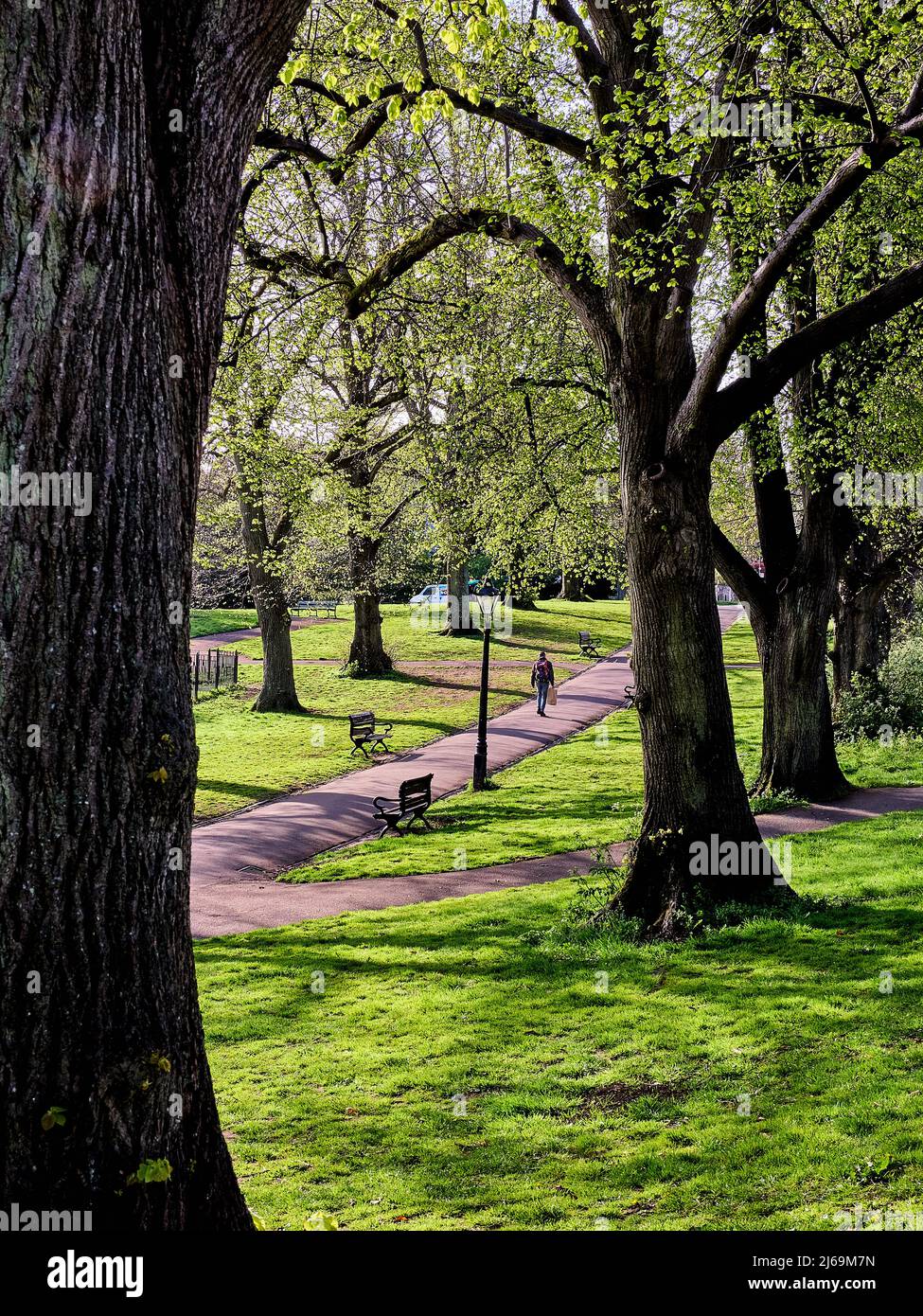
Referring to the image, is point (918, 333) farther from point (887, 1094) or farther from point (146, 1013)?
point (146, 1013)

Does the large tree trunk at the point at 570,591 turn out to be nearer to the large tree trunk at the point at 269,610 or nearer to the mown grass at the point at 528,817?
the large tree trunk at the point at 269,610

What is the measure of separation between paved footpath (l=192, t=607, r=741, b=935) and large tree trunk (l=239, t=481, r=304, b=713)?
19.4 feet

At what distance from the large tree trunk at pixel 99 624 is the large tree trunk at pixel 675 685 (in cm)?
682

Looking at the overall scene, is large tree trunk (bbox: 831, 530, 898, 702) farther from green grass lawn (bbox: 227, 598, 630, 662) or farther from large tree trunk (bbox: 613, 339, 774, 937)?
green grass lawn (bbox: 227, 598, 630, 662)

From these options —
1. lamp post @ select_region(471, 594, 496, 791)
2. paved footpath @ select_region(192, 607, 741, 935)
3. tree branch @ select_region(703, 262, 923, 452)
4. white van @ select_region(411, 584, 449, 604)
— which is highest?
tree branch @ select_region(703, 262, 923, 452)

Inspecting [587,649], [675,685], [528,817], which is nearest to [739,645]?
[587,649]

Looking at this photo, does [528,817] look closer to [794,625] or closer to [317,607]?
[794,625]

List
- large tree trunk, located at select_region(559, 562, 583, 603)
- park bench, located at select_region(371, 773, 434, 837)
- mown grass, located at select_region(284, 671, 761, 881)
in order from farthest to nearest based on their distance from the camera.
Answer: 1. large tree trunk, located at select_region(559, 562, 583, 603)
2. park bench, located at select_region(371, 773, 434, 837)
3. mown grass, located at select_region(284, 671, 761, 881)

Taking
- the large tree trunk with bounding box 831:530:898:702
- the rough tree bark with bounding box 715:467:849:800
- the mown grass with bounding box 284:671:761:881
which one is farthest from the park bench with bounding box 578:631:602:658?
the rough tree bark with bounding box 715:467:849:800

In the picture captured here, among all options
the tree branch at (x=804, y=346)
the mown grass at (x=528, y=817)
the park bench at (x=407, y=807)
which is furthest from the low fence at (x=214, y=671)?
the tree branch at (x=804, y=346)

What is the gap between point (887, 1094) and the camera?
19.8 feet

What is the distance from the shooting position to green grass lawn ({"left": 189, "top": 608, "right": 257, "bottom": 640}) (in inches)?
1931

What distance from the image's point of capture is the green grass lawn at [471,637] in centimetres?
4209
